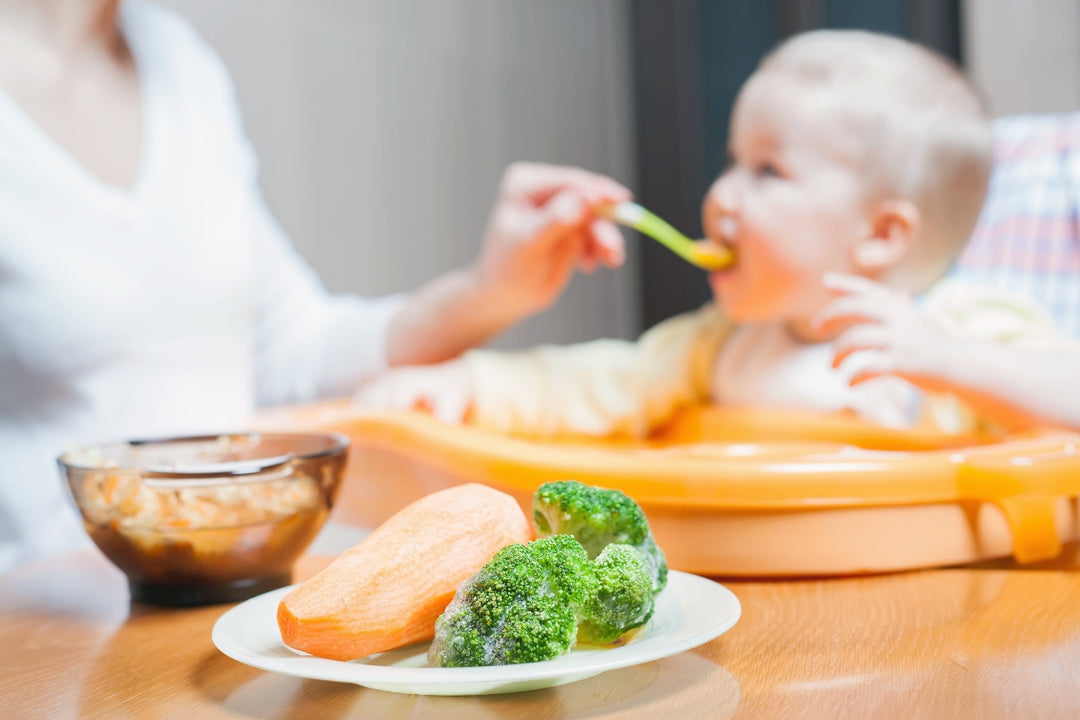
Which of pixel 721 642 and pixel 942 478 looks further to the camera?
pixel 942 478

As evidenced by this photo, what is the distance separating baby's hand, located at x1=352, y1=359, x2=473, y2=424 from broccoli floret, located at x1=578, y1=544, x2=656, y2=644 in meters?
0.57

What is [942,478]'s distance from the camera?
1.99 feet

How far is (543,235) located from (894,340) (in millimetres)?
406

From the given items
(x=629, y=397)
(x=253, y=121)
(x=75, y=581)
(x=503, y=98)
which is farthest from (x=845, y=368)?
(x=503, y=98)

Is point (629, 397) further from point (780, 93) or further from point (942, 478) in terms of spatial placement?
point (942, 478)

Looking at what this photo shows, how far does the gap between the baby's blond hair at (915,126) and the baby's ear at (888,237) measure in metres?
0.02

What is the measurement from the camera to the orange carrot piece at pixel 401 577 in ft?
1.37

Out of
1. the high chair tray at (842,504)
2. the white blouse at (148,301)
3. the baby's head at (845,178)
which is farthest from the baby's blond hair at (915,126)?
the white blouse at (148,301)

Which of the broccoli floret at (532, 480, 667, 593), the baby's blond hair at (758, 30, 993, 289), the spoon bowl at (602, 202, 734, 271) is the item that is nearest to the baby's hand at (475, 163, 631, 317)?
the spoon bowl at (602, 202, 734, 271)

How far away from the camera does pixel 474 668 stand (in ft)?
1.27

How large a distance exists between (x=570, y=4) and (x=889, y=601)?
7.08 feet

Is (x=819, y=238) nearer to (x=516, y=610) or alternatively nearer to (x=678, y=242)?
(x=678, y=242)

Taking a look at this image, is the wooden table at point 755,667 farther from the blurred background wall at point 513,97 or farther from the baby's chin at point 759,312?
the blurred background wall at point 513,97

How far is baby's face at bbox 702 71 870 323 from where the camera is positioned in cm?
101
